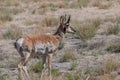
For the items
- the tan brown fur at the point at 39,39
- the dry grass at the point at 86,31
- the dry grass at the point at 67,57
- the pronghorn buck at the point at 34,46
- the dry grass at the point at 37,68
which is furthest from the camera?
the dry grass at the point at 86,31

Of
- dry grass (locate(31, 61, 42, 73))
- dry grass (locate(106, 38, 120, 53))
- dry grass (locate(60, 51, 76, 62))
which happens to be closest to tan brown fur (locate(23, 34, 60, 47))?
dry grass (locate(31, 61, 42, 73))

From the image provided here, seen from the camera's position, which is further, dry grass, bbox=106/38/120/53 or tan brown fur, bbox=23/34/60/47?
dry grass, bbox=106/38/120/53

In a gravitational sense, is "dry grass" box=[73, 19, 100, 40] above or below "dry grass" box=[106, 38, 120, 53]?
below

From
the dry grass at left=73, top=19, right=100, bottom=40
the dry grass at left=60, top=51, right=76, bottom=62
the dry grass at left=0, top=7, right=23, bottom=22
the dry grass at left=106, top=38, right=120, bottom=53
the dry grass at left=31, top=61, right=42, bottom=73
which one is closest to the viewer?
the dry grass at left=31, top=61, right=42, bottom=73

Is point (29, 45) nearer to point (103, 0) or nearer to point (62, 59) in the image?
point (62, 59)

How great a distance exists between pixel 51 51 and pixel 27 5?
21.3 m

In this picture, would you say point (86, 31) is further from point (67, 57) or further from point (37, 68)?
point (37, 68)

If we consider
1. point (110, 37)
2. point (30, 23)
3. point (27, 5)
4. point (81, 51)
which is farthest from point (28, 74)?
point (27, 5)

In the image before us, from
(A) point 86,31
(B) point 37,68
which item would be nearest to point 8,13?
(A) point 86,31

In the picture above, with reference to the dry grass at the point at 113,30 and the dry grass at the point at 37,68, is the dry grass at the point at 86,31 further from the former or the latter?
the dry grass at the point at 37,68

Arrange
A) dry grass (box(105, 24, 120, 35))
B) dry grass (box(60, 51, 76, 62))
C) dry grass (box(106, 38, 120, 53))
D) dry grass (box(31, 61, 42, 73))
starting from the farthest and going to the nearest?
dry grass (box(105, 24, 120, 35)) → dry grass (box(106, 38, 120, 53)) → dry grass (box(60, 51, 76, 62)) → dry grass (box(31, 61, 42, 73))

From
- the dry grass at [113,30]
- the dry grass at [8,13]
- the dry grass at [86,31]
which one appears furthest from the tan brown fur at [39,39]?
the dry grass at [8,13]

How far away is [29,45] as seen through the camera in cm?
1035

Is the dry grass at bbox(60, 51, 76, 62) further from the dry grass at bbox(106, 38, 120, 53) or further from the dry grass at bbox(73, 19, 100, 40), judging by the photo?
the dry grass at bbox(73, 19, 100, 40)
